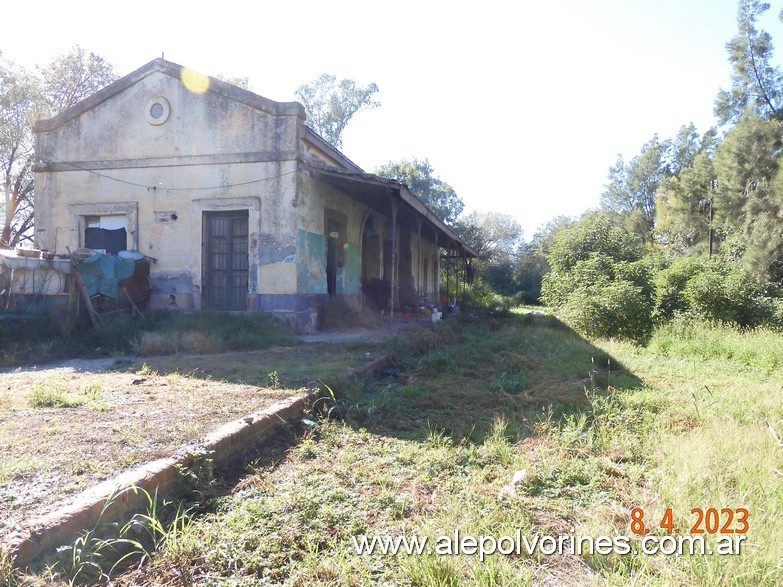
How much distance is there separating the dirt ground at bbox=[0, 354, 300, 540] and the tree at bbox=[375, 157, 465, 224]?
1200 inches

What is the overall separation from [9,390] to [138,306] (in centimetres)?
549

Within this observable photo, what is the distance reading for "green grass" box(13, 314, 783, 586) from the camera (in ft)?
7.63

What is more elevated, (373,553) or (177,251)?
(177,251)

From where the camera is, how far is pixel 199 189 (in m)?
11.1

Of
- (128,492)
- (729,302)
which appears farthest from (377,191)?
(128,492)

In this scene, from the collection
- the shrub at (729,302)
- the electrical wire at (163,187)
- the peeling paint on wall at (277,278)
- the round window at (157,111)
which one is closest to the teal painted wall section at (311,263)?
the peeling paint on wall at (277,278)

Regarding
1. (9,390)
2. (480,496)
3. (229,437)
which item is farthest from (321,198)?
(480,496)

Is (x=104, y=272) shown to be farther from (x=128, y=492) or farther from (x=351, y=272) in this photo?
(x=128, y=492)

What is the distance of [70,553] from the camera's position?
7.78ft

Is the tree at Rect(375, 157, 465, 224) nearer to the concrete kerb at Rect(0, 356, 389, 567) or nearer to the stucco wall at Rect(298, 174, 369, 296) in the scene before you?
the stucco wall at Rect(298, 174, 369, 296)

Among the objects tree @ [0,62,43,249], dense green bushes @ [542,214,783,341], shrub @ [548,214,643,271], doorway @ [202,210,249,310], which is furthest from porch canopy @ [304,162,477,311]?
tree @ [0,62,43,249]

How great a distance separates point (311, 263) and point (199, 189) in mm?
2914

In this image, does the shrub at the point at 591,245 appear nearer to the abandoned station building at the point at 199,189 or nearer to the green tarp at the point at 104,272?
the abandoned station building at the point at 199,189

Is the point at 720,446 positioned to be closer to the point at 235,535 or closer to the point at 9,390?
the point at 235,535
